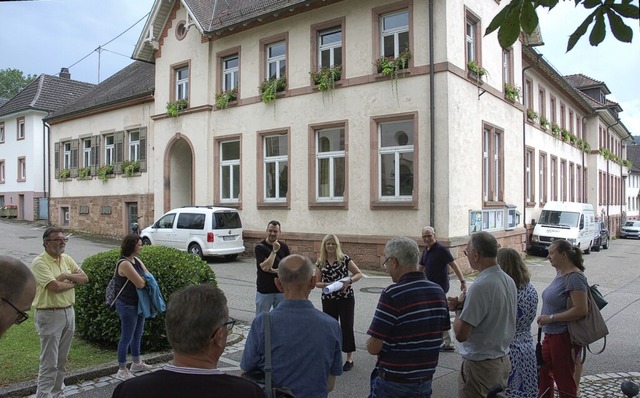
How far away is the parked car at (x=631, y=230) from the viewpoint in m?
40.8

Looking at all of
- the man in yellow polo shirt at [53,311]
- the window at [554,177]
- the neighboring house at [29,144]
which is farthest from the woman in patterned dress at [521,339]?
the neighboring house at [29,144]

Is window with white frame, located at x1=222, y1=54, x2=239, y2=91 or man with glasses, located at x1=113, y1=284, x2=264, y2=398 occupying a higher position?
window with white frame, located at x1=222, y1=54, x2=239, y2=91

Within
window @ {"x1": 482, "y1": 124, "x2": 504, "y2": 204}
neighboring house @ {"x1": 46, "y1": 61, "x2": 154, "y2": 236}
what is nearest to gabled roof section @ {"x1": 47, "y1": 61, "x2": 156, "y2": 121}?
neighboring house @ {"x1": 46, "y1": 61, "x2": 154, "y2": 236}

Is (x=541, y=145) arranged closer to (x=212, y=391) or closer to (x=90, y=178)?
(x=90, y=178)

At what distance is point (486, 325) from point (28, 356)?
18.6ft

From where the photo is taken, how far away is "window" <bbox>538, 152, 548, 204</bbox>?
26.2 metres

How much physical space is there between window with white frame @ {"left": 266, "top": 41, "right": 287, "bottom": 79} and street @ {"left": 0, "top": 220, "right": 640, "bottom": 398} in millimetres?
6606

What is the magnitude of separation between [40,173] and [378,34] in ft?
86.5

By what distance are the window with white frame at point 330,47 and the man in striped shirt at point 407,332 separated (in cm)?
1485

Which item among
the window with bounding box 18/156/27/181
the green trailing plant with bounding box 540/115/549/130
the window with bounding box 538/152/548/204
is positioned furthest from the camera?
the window with bounding box 18/156/27/181

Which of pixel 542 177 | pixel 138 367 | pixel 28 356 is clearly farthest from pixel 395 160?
pixel 542 177

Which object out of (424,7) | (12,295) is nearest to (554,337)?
(12,295)

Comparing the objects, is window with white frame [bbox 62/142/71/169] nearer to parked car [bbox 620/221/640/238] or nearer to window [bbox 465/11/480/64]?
window [bbox 465/11/480/64]

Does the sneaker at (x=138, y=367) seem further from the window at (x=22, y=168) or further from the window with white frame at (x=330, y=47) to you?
the window at (x=22, y=168)
